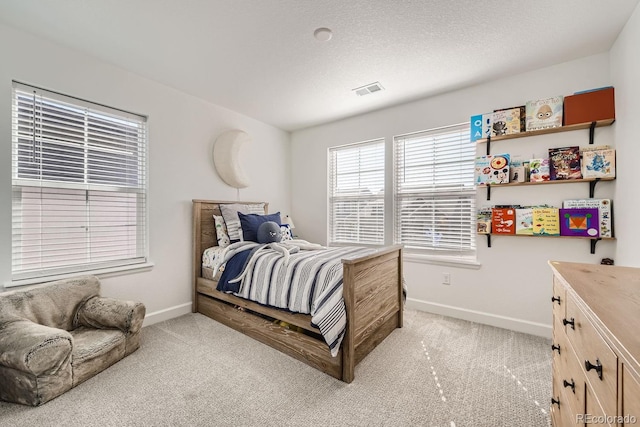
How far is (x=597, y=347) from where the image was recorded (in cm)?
74

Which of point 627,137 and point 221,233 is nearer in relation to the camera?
point 627,137

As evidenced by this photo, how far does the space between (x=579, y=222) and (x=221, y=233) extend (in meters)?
3.42

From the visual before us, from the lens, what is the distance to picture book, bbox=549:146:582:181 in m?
2.24

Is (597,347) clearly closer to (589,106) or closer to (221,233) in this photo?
(589,106)

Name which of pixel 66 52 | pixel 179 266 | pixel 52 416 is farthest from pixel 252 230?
pixel 66 52

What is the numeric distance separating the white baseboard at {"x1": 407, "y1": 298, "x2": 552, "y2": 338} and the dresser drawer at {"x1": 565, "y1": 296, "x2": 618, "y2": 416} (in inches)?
72.4

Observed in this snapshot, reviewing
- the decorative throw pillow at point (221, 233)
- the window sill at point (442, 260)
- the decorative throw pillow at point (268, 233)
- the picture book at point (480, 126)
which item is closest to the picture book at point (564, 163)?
the picture book at point (480, 126)

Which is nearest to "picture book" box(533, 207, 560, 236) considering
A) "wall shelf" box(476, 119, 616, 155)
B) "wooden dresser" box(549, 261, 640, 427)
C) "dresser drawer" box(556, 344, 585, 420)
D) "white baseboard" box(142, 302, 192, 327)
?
"wall shelf" box(476, 119, 616, 155)

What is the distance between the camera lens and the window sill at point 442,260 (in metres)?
2.77

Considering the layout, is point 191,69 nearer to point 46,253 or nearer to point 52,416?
point 46,253

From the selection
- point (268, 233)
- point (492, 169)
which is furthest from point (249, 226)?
point (492, 169)

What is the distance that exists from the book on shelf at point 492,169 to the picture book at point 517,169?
4cm

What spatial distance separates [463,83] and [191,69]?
267 centimetres

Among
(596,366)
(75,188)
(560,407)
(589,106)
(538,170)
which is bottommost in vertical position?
(560,407)
